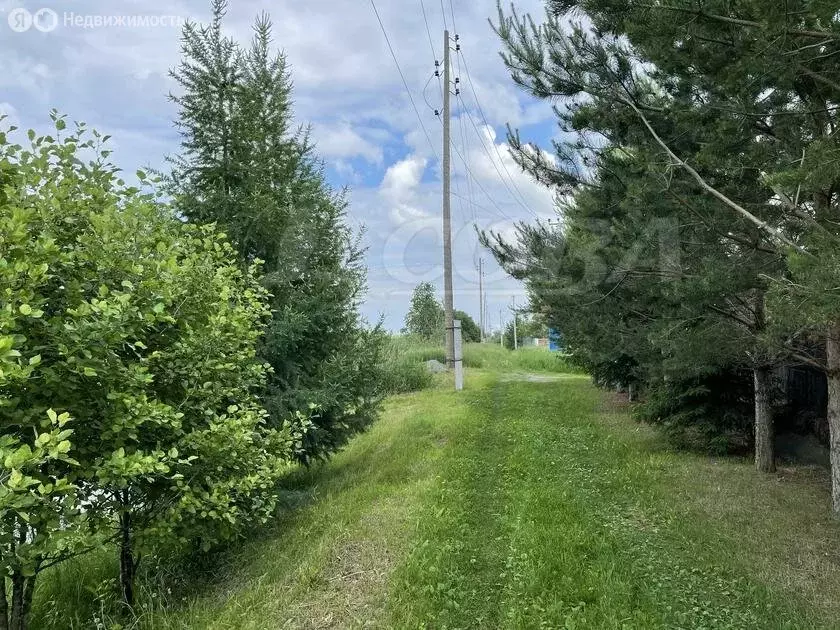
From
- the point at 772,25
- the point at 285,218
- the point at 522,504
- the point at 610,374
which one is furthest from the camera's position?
the point at 610,374

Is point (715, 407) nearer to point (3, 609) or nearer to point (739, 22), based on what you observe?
point (739, 22)

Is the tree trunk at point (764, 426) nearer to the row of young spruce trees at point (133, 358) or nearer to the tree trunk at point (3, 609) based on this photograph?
the row of young spruce trees at point (133, 358)

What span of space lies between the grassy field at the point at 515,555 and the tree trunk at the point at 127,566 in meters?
0.15

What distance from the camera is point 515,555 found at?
4.21 meters

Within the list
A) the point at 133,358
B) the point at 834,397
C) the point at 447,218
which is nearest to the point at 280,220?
the point at 133,358

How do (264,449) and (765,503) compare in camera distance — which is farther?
(765,503)

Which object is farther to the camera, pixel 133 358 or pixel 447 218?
pixel 447 218

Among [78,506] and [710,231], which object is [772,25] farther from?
[78,506]

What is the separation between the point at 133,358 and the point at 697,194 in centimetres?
477

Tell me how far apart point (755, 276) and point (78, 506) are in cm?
502

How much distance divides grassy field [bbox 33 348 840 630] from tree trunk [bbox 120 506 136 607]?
15 cm

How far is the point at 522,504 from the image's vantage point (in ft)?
17.4

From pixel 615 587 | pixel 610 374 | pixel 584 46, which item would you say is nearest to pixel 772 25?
pixel 584 46

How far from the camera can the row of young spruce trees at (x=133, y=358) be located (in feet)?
8.91
